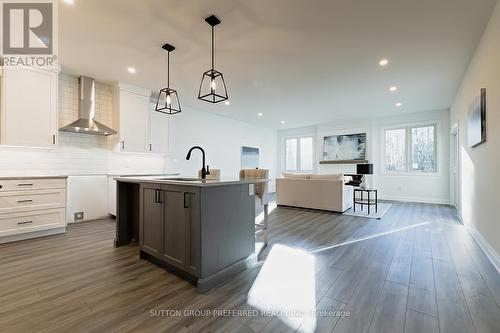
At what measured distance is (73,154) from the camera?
4234mm

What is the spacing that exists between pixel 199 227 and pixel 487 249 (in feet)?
11.1

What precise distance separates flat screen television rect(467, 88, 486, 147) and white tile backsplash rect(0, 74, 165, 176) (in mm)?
5925

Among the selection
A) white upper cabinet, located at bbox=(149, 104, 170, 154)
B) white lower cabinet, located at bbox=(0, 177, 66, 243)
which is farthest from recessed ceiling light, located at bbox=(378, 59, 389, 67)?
white lower cabinet, located at bbox=(0, 177, 66, 243)

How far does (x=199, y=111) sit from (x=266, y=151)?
375cm

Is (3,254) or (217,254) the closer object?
(217,254)

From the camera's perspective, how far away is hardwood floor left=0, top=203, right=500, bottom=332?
1.51 meters

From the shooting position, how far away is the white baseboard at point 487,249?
90.8 inches

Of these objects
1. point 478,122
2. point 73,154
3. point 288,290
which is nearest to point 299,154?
point 478,122

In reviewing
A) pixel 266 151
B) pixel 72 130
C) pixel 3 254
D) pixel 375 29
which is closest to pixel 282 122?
pixel 266 151

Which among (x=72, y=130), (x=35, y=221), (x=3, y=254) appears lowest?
(x=3, y=254)

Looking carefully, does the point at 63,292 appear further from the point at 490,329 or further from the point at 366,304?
the point at 490,329

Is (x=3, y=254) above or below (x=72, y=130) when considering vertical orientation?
below

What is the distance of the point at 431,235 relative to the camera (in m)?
3.44

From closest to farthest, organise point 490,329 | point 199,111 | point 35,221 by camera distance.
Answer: point 490,329 → point 35,221 → point 199,111
